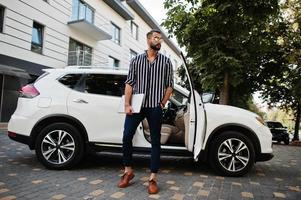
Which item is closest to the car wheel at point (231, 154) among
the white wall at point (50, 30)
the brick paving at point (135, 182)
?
the brick paving at point (135, 182)

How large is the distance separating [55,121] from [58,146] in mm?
413

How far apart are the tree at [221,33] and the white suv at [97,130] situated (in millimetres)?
6518

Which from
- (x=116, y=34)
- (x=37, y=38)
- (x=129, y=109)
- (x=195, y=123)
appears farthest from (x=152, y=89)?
(x=116, y=34)

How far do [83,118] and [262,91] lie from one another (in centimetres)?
1615

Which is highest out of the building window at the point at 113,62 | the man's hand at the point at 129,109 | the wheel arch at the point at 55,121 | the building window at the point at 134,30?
the building window at the point at 134,30

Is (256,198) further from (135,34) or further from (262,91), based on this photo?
(135,34)

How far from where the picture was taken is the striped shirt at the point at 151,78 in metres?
4.00

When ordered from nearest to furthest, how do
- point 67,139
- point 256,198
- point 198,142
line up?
1. point 256,198
2. point 198,142
3. point 67,139

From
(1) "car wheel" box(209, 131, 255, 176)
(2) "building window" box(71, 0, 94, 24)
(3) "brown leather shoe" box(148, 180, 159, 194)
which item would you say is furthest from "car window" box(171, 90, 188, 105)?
(2) "building window" box(71, 0, 94, 24)

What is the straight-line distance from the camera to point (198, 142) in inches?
184

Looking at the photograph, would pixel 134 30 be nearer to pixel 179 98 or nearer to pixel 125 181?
pixel 179 98

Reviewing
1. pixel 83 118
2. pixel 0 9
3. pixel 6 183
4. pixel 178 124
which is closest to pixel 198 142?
pixel 178 124

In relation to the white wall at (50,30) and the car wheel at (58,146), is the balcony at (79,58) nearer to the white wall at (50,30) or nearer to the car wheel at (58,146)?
the white wall at (50,30)

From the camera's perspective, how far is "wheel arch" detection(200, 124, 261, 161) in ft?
16.4
